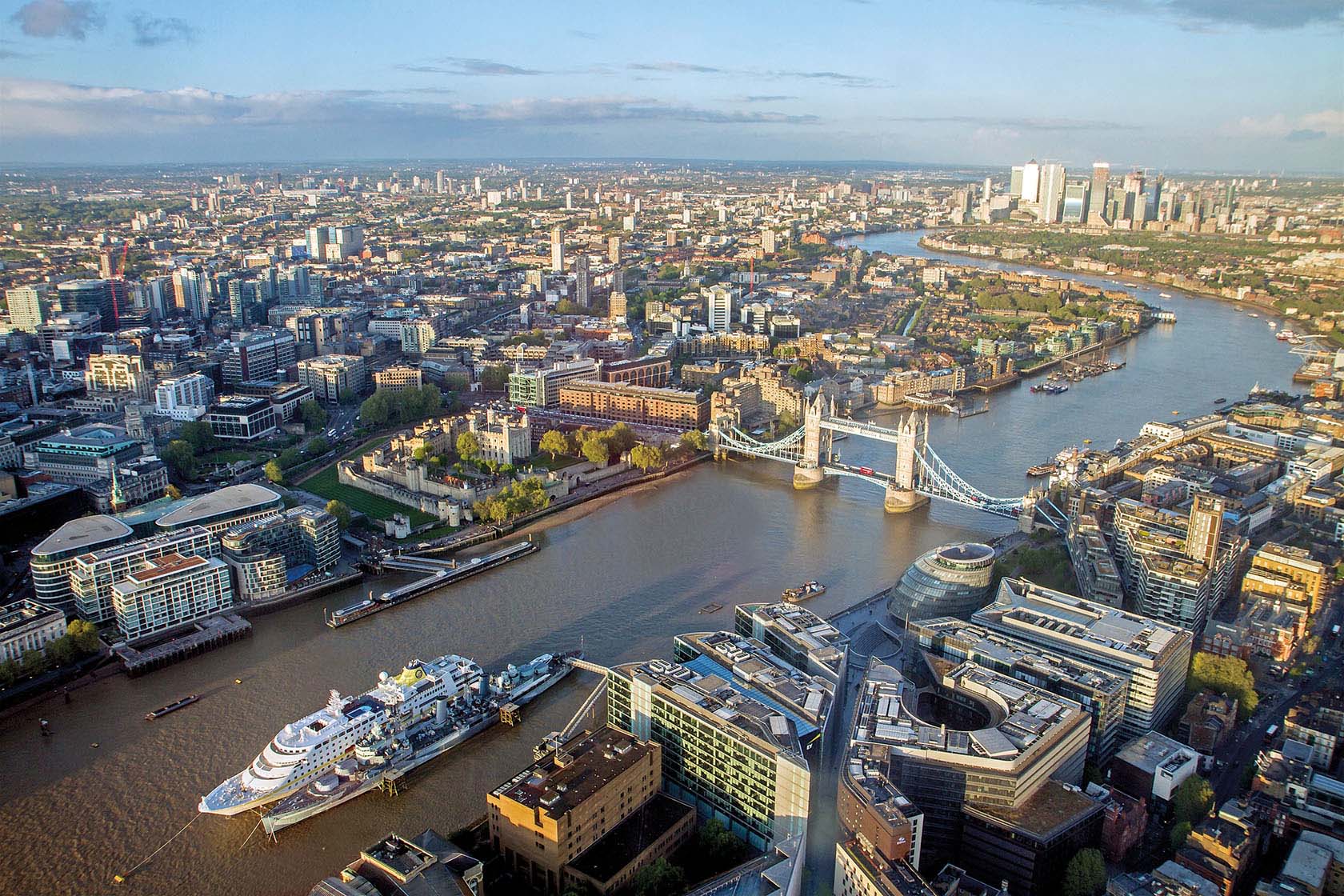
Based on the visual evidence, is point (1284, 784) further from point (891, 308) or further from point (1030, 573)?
point (891, 308)

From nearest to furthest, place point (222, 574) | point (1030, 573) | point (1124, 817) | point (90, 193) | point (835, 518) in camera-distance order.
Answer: point (1124, 817), point (222, 574), point (1030, 573), point (835, 518), point (90, 193)

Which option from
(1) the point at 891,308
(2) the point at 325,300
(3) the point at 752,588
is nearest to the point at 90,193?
(2) the point at 325,300

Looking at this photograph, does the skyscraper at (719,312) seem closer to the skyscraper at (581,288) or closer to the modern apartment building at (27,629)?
the skyscraper at (581,288)

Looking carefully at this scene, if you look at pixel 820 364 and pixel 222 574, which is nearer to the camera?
pixel 222 574

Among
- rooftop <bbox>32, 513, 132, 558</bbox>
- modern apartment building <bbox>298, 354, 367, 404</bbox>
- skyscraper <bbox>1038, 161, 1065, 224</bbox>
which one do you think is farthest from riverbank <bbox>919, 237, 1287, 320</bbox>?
rooftop <bbox>32, 513, 132, 558</bbox>

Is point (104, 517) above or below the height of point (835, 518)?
above

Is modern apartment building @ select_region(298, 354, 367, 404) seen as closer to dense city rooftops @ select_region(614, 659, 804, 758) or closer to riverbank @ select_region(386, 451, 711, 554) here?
riverbank @ select_region(386, 451, 711, 554)
